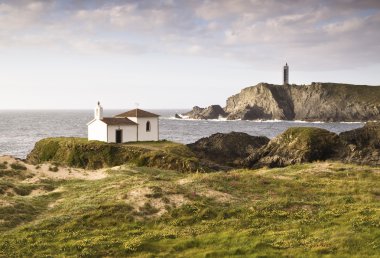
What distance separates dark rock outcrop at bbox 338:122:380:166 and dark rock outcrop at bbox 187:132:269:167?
14116 mm

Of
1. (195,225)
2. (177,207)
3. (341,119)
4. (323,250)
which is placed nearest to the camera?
(323,250)

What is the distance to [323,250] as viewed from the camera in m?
16.5

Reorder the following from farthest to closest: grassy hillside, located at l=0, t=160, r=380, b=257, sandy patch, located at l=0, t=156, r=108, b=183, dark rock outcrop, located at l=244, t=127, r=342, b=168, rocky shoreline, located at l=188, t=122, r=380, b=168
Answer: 1. dark rock outcrop, located at l=244, t=127, r=342, b=168
2. rocky shoreline, located at l=188, t=122, r=380, b=168
3. sandy patch, located at l=0, t=156, r=108, b=183
4. grassy hillside, located at l=0, t=160, r=380, b=257

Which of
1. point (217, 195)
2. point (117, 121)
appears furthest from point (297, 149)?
point (217, 195)

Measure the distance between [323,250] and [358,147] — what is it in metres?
43.6

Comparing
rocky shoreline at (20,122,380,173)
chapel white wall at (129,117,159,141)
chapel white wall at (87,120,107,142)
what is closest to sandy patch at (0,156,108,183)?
rocky shoreline at (20,122,380,173)

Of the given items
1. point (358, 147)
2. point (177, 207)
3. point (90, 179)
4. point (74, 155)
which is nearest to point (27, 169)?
point (90, 179)

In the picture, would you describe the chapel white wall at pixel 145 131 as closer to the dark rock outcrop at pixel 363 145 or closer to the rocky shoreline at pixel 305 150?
the rocky shoreline at pixel 305 150

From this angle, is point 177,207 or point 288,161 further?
point 288,161

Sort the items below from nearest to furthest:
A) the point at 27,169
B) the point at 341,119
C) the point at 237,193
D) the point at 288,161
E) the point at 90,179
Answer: the point at 237,193 < the point at 90,179 < the point at 27,169 < the point at 288,161 < the point at 341,119

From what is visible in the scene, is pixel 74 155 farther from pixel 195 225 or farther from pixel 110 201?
pixel 195 225

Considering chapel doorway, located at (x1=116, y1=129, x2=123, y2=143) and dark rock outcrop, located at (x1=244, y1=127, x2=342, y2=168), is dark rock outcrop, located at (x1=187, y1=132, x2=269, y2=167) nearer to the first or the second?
dark rock outcrop, located at (x1=244, y1=127, x2=342, y2=168)

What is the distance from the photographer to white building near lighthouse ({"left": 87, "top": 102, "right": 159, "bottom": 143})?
192ft

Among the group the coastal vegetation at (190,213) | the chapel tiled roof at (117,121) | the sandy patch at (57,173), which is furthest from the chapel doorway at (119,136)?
the sandy patch at (57,173)
